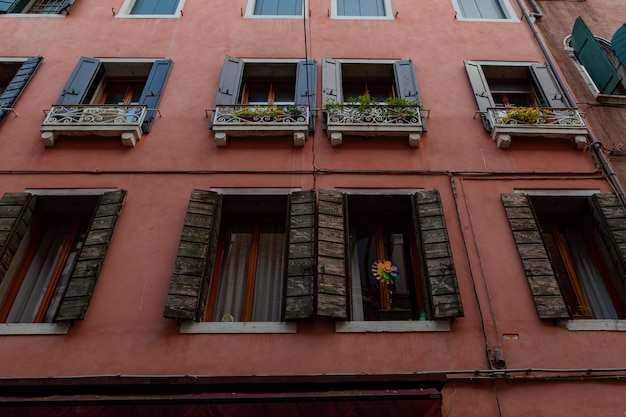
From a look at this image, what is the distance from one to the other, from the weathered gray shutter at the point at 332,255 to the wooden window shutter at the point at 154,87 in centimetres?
352

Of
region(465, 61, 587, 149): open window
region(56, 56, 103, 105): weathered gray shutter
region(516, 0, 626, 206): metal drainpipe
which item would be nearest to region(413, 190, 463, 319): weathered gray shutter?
region(465, 61, 587, 149): open window

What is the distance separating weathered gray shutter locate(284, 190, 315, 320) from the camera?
5.98 metres

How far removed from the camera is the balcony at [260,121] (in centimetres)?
796

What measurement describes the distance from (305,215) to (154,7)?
7253mm

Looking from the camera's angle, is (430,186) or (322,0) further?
(322,0)

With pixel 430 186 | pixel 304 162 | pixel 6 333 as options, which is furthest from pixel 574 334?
pixel 6 333

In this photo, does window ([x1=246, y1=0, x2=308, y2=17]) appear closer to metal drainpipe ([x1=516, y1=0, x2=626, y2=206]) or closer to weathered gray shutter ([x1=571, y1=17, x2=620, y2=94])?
metal drainpipe ([x1=516, y1=0, x2=626, y2=206])

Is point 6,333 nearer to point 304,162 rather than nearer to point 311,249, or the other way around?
point 311,249

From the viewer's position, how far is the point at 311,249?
6535 millimetres

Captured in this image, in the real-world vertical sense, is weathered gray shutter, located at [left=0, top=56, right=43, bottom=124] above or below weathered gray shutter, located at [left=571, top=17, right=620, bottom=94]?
below

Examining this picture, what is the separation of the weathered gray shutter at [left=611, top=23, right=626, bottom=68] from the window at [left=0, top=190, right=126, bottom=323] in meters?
→ 10.2

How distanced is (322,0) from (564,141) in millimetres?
6242

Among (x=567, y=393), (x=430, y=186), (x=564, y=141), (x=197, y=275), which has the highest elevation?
(x=564, y=141)

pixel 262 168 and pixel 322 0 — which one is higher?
pixel 322 0
